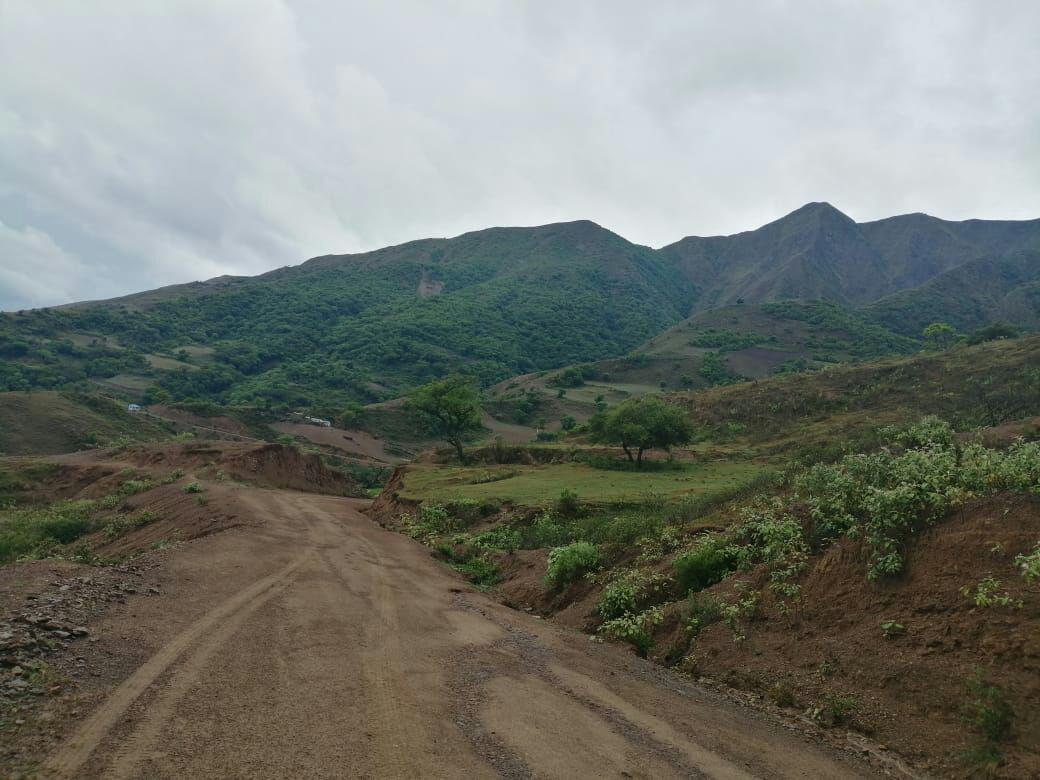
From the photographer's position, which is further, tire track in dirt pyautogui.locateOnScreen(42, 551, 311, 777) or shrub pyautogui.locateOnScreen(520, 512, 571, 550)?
shrub pyautogui.locateOnScreen(520, 512, 571, 550)

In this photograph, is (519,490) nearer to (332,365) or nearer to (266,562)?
(266,562)

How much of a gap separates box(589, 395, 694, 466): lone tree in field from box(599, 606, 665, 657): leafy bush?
96.5 feet

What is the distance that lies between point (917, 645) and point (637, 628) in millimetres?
4762

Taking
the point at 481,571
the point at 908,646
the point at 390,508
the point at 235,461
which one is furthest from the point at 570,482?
the point at 235,461

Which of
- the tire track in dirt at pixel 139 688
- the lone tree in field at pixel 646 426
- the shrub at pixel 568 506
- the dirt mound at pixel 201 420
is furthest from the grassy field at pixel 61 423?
the tire track in dirt at pixel 139 688

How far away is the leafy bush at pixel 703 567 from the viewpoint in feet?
38.9

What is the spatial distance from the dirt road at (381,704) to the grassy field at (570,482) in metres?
14.6

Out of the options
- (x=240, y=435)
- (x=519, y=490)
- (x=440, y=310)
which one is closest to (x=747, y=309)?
(x=440, y=310)

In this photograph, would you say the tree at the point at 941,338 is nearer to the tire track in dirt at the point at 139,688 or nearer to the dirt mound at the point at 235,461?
the dirt mound at the point at 235,461

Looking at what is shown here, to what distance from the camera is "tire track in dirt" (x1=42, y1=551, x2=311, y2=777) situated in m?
5.04

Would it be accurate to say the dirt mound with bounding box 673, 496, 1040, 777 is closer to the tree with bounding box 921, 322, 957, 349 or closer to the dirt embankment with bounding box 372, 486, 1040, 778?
the dirt embankment with bounding box 372, 486, 1040, 778

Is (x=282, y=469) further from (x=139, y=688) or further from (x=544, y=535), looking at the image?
(x=139, y=688)

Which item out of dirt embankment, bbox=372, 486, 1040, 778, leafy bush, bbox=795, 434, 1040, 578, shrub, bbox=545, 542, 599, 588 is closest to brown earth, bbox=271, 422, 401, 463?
shrub, bbox=545, 542, 599, 588

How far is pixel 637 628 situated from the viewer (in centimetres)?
1103
